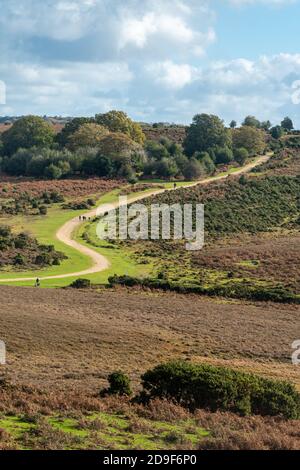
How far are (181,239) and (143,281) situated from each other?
21376 mm

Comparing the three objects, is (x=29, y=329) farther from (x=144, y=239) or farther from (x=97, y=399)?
(x=144, y=239)

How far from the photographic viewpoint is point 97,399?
19016 millimetres

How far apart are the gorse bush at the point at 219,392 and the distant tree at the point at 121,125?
97760mm

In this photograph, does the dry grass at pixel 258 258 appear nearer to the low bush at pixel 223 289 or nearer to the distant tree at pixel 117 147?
the low bush at pixel 223 289

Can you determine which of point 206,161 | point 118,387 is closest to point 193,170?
point 206,161

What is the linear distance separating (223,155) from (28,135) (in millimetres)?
37690

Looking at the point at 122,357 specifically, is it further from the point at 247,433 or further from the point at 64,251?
the point at 64,251

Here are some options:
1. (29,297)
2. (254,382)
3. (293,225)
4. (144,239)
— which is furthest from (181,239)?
(254,382)

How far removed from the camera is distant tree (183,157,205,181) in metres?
94.6

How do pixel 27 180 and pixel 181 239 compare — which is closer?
pixel 181 239

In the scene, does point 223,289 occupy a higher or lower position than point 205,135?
lower

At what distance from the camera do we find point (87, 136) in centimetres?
10688

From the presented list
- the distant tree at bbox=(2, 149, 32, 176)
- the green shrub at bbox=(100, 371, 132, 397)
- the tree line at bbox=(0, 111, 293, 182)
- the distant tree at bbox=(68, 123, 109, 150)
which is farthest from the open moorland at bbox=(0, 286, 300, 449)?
the distant tree at bbox=(68, 123, 109, 150)

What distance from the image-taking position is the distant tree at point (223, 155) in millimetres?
108625
